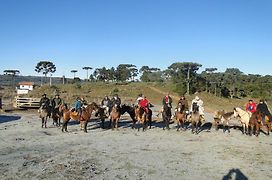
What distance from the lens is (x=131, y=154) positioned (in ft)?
45.4

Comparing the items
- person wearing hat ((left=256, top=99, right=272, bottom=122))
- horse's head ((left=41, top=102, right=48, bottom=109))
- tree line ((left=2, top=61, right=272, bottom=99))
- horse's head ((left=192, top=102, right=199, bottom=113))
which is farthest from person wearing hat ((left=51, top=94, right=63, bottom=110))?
tree line ((left=2, top=61, right=272, bottom=99))

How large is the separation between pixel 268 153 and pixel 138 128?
921 cm

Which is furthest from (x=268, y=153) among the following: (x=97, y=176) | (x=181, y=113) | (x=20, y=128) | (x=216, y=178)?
(x=20, y=128)

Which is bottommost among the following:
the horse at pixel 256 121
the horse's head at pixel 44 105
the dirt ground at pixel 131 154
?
the dirt ground at pixel 131 154

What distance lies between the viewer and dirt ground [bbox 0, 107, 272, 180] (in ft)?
35.4

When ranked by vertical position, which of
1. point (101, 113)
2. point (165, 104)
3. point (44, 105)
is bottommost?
point (101, 113)

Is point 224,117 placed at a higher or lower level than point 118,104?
lower

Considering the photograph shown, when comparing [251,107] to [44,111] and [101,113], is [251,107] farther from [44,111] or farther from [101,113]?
[44,111]

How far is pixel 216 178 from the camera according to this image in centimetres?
1041

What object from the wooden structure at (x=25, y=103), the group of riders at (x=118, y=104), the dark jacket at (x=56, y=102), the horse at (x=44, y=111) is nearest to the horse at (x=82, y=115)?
the group of riders at (x=118, y=104)

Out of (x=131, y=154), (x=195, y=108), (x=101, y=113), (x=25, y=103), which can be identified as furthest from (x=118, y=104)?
(x=25, y=103)

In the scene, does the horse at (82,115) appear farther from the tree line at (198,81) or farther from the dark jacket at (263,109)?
the tree line at (198,81)

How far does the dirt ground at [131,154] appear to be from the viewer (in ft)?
35.4

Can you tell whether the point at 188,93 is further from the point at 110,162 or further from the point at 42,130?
the point at 110,162
